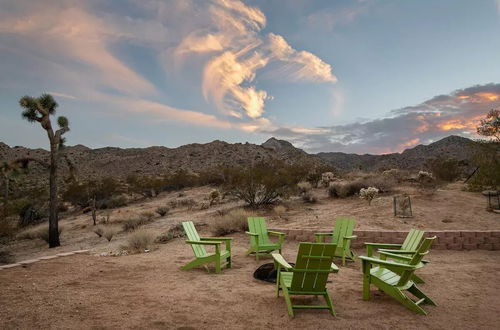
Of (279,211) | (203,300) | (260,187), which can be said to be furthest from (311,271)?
(260,187)

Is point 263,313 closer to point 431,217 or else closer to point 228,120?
point 431,217

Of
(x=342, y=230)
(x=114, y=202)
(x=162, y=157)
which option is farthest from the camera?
(x=162, y=157)

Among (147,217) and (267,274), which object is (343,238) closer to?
(267,274)

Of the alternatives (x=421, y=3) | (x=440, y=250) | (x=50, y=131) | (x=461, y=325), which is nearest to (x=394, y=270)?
(x=461, y=325)

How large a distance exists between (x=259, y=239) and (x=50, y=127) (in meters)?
11.2

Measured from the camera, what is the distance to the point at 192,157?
51.9 meters

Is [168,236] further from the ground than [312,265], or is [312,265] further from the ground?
[312,265]

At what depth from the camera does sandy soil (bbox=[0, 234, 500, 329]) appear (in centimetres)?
373

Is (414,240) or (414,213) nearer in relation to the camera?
(414,240)

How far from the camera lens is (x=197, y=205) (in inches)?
786

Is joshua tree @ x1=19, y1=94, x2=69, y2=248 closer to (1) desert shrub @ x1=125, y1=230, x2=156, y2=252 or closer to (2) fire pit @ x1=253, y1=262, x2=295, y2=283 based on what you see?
(1) desert shrub @ x1=125, y1=230, x2=156, y2=252

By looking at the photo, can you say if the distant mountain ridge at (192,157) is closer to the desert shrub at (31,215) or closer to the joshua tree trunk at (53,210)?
the desert shrub at (31,215)

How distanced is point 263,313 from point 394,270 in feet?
6.69

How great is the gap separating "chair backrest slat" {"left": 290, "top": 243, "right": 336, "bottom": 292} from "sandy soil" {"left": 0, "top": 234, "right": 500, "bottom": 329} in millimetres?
346
